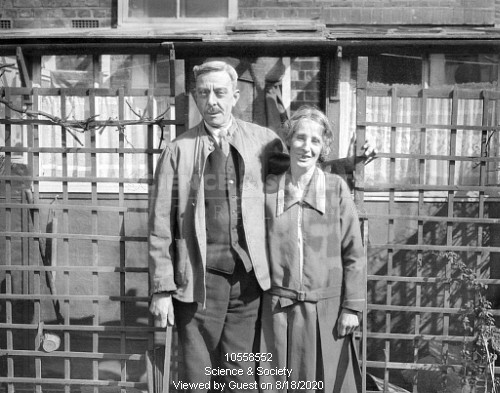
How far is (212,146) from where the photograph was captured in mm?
3057

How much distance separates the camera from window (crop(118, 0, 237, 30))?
13.0ft

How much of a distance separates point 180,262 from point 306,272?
0.65 m

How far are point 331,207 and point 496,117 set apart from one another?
132cm

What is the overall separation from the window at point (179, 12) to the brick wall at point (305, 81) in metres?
0.56

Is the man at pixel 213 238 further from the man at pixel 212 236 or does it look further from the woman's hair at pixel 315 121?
the woman's hair at pixel 315 121

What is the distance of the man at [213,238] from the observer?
3.00 metres

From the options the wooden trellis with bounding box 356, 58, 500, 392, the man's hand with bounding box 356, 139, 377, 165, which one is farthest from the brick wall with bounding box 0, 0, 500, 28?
the man's hand with bounding box 356, 139, 377, 165

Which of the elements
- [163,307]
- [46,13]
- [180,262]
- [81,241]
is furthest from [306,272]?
[46,13]

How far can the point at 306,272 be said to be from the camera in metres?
3.03

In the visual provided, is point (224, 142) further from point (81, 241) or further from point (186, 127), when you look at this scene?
point (81, 241)

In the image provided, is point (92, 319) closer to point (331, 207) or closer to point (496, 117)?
point (331, 207)

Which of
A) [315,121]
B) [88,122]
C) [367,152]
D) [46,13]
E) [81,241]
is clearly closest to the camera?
[315,121]

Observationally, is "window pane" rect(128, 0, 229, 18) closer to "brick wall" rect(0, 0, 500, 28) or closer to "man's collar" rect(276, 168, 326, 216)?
"brick wall" rect(0, 0, 500, 28)

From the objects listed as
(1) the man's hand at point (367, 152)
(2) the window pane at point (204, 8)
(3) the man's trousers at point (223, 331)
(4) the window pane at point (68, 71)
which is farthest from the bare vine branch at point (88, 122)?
(1) the man's hand at point (367, 152)
